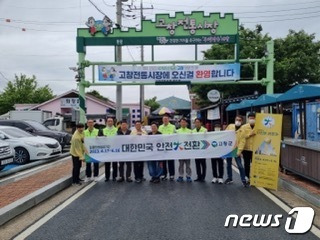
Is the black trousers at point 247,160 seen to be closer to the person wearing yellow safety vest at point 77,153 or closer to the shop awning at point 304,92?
the shop awning at point 304,92

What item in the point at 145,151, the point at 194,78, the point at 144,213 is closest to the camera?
the point at 144,213

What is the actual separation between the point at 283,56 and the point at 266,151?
2265cm

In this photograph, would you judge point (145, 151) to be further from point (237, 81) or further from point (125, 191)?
point (237, 81)

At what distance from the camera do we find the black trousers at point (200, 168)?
37.3ft

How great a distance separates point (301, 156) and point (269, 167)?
1.20m

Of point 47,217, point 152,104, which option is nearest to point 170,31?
point 47,217

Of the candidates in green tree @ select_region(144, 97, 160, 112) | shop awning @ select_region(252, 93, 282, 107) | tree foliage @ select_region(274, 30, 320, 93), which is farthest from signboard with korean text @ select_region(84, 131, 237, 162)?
green tree @ select_region(144, 97, 160, 112)

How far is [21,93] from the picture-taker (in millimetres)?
69625

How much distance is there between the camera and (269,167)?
10117 mm

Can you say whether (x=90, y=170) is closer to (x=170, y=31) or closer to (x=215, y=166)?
(x=215, y=166)

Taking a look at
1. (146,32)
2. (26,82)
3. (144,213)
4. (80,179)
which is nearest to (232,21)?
(146,32)

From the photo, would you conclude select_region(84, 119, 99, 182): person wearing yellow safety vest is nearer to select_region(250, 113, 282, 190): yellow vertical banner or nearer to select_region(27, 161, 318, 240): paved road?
select_region(27, 161, 318, 240): paved road

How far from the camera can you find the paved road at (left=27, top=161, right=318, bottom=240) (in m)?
6.30

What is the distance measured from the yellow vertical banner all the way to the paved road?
1.26ft
